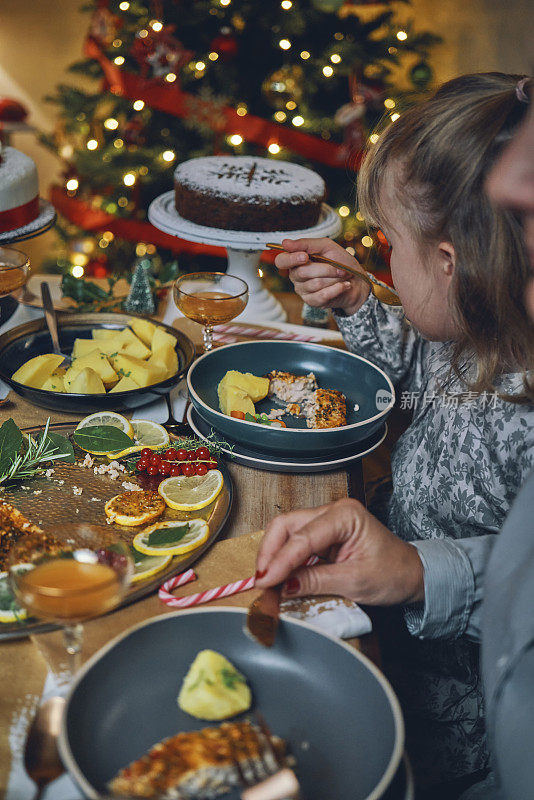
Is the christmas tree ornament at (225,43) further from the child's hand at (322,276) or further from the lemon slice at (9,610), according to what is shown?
the lemon slice at (9,610)

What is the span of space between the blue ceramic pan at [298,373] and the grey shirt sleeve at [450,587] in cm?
31

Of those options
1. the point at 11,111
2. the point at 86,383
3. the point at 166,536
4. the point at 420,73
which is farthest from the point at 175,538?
the point at 11,111

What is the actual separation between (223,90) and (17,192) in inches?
72.8

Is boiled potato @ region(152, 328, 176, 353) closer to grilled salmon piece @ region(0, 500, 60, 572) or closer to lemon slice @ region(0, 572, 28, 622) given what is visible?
grilled salmon piece @ region(0, 500, 60, 572)

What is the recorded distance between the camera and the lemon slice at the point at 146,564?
0.98 m

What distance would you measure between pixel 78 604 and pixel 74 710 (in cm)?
12

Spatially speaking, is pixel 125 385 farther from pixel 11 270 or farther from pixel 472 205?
pixel 472 205

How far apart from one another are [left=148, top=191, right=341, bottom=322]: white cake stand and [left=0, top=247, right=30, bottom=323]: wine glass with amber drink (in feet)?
1.46

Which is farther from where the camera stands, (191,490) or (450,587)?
Result: (191,490)

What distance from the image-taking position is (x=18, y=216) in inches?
68.3

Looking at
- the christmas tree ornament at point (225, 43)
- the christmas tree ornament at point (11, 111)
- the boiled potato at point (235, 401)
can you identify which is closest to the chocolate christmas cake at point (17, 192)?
the boiled potato at point (235, 401)

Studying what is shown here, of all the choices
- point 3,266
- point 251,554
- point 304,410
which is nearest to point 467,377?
point 304,410

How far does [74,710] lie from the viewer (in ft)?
2.41

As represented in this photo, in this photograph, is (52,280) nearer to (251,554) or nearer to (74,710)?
(251,554)
